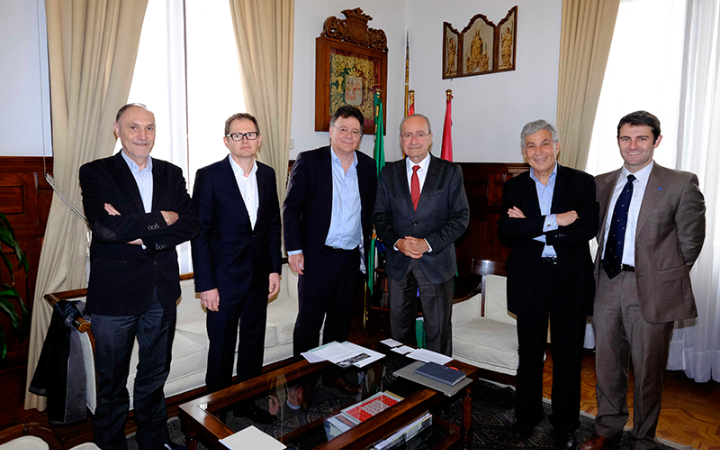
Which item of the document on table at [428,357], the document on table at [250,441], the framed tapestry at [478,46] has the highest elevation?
the framed tapestry at [478,46]

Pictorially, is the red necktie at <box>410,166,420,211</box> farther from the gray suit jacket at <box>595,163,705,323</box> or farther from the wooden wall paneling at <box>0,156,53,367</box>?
the wooden wall paneling at <box>0,156,53,367</box>

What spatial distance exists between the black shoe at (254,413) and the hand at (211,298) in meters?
0.65

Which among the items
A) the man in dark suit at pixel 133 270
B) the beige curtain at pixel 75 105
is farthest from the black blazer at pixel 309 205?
the beige curtain at pixel 75 105

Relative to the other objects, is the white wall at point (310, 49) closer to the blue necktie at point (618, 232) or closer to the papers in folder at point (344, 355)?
the papers in folder at point (344, 355)

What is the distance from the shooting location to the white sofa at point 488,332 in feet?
10.1

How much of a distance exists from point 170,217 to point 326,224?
89 centimetres

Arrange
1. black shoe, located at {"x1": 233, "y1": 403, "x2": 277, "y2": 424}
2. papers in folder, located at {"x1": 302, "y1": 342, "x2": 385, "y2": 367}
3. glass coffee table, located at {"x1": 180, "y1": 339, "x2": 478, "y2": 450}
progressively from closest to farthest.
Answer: glass coffee table, located at {"x1": 180, "y1": 339, "x2": 478, "y2": 450} < black shoe, located at {"x1": 233, "y1": 403, "x2": 277, "y2": 424} < papers in folder, located at {"x1": 302, "y1": 342, "x2": 385, "y2": 367}

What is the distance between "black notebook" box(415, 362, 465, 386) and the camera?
7.30 ft

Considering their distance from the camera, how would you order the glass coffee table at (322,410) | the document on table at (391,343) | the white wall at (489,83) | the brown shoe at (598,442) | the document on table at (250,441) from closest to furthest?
the document on table at (250,441), the glass coffee table at (322,410), the brown shoe at (598,442), the document on table at (391,343), the white wall at (489,83)

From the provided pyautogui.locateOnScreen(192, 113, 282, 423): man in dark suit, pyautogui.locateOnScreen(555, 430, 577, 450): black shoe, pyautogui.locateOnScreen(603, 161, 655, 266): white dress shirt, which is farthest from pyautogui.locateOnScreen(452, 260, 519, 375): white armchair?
pyautogui.locateOnScreen(192, 113, 282, 423): man in dark suit

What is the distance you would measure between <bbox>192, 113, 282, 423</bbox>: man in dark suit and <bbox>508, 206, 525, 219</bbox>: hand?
4.35 feet

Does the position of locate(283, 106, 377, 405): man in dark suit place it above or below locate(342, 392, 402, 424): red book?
above

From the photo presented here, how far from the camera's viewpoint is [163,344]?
7.81ft

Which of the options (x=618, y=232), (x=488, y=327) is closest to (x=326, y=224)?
(x=488, y=327)
